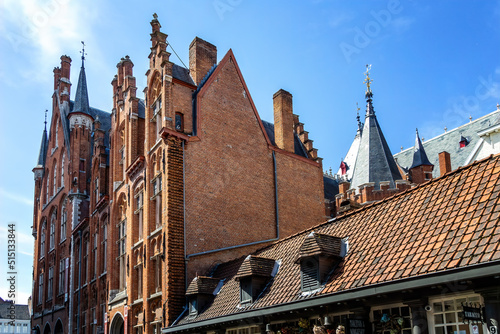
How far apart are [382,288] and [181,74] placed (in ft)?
52.6

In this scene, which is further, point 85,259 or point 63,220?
point 63,220

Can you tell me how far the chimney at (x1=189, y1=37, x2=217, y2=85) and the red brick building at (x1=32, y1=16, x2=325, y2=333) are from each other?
0.18 feet

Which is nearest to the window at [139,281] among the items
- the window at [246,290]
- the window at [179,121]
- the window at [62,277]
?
the window at [179,121]

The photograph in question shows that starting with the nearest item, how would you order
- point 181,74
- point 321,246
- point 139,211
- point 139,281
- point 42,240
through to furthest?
point 321,246
point 139,281
point 181,74
point 139,211
point 42,240

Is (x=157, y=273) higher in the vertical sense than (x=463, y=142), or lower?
lower

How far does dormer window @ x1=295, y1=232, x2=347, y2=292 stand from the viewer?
14.1 m

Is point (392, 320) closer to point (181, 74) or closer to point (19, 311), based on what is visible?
point (181, 74)

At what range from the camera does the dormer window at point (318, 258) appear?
46.2 feet

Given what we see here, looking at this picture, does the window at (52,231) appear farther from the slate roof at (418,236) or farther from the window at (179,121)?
the slate roof at (418,236)

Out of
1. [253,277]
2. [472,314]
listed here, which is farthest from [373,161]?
[472,314]

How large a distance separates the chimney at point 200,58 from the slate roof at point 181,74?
1.47 ft

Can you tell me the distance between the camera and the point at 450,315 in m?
10.8

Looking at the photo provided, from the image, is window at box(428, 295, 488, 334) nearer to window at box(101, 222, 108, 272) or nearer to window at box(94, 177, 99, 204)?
window at box(101, 222, 108, 272)

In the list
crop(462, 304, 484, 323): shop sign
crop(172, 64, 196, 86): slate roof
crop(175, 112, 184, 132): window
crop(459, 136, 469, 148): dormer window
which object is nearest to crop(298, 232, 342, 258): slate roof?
crop(462, 304, 484, 323): shop sign
